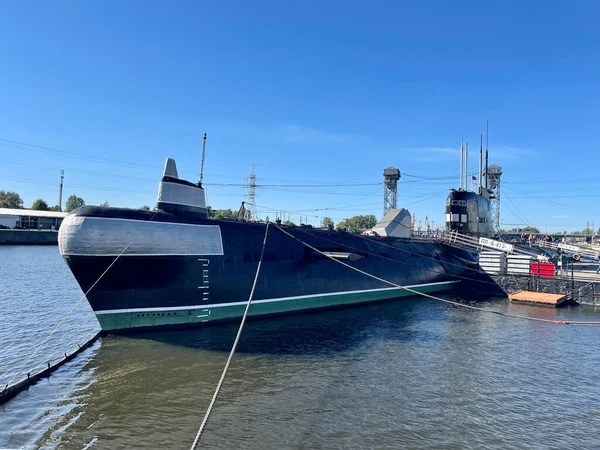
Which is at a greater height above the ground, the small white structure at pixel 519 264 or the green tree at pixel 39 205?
the green tree at pixel 39 205

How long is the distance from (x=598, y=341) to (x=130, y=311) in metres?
21.0

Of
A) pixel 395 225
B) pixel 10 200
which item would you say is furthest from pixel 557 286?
pixel 10 200

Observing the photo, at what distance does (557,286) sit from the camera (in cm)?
2980

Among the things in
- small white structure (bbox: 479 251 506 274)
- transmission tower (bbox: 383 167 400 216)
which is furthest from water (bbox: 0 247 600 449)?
transmission tower (bbox: 383 167 400 216)

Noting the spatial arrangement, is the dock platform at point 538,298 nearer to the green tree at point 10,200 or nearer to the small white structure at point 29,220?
the small white structure at point 29,220

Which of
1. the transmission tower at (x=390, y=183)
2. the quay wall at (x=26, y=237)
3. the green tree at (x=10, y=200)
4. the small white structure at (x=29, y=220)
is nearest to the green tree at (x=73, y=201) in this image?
the green tree at (x=10, y=200)

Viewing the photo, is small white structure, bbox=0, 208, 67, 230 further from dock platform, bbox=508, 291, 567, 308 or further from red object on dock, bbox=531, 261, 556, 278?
red object on dock, bbox=531, 261, 556, 278

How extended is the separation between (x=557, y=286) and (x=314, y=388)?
1014 inches

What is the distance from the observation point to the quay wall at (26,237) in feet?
256

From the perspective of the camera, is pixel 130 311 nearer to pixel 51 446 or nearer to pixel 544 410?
pixel 51 446

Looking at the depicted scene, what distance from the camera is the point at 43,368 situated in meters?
13.4

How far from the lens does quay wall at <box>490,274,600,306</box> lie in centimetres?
2827

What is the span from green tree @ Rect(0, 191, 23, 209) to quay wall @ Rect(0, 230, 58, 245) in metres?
43.7

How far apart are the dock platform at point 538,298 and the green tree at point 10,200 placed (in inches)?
5317
